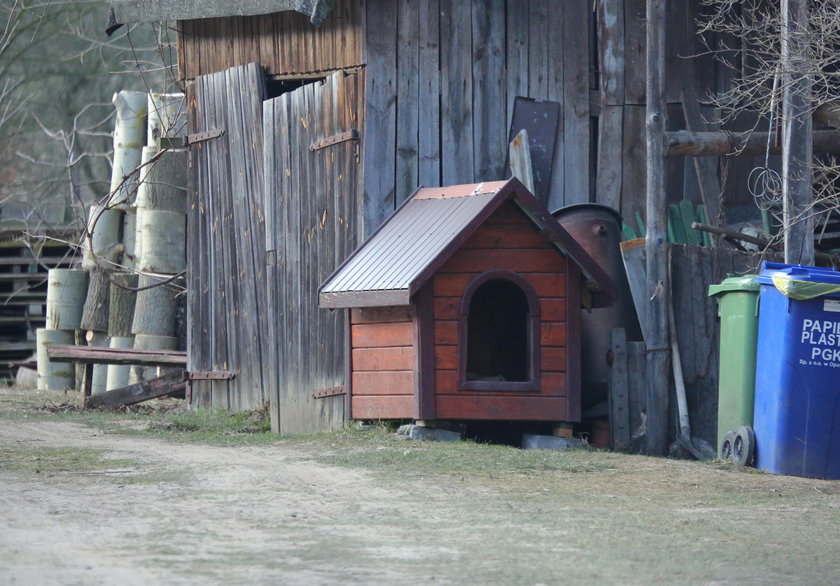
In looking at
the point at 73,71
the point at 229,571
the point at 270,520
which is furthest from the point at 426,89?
the point at 73,71

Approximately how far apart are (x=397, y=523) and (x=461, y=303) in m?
3.64

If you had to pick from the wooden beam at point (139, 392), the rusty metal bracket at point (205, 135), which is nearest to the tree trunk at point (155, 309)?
the wooden beam at point (139, 392)

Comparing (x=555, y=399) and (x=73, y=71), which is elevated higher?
(x=73, y=71)

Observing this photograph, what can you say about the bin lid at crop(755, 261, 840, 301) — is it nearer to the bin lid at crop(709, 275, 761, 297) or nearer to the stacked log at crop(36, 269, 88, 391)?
the bin lid at crop(709, 275, 761, 297)

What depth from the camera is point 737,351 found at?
9.05m

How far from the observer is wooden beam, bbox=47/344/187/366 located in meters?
13.4

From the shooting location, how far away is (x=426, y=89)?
10781 millimetres

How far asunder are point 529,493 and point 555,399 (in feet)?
8.01

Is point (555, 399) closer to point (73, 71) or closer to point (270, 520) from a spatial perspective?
point (270, 520)

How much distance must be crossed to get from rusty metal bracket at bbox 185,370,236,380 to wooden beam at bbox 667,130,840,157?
16.6ft

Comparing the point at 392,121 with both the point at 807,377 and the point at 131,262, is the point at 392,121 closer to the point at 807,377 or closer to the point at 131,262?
the point at 807,377

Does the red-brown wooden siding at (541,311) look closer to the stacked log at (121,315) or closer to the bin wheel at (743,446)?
the bin wheel at (743,446)

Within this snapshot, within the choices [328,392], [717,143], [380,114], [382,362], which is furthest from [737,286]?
[328,392]

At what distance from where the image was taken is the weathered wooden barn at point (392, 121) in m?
10.7
